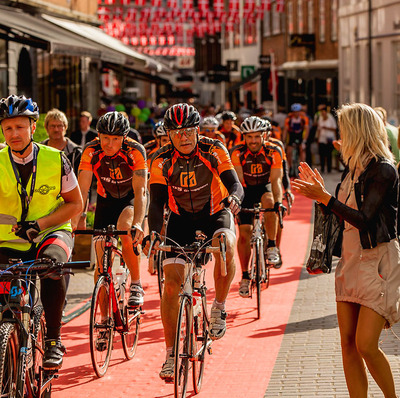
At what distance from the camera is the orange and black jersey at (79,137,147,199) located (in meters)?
9.34

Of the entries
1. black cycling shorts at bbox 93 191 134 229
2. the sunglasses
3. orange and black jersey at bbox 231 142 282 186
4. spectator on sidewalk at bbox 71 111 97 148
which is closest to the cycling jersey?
the sunglasses

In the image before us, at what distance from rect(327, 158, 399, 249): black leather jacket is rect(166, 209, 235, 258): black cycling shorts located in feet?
7.21

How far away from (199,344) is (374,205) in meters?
2.30

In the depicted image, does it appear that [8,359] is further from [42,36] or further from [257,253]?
[42,36]

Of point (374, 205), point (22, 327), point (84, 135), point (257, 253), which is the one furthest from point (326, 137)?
point (22, 327)

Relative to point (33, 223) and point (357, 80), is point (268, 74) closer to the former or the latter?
point (357, 80)

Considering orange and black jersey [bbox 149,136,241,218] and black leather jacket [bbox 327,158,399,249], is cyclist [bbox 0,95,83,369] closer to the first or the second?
orange and black jersey [bbox 149,136,241,218]

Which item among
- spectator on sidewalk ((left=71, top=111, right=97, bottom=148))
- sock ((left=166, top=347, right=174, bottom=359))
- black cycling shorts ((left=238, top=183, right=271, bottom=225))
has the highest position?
spectator on sidewalk ((left=71, top=111, right=97, bottom=148))

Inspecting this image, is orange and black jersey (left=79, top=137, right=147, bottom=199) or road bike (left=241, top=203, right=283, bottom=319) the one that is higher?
orange and black jersey (left=79, top=137, right=147, bottom=199)

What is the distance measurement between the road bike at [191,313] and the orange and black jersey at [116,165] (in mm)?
1777

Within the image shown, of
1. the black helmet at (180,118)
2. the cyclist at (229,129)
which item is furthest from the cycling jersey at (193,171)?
the cyclist at (229,129)

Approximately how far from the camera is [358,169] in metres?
6.12

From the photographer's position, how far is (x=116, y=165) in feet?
31.0

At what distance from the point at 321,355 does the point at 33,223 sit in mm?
3326
